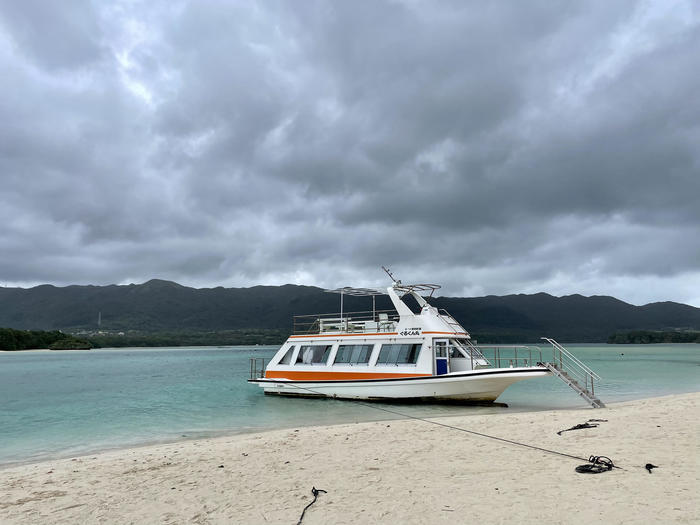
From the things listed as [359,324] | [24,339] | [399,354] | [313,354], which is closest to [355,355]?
[359,324]

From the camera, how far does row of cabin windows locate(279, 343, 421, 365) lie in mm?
20359

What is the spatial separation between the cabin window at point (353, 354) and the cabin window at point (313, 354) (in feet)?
2.39

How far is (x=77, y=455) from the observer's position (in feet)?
42.7

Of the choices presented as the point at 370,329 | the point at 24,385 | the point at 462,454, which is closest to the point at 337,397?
the point at 370,329

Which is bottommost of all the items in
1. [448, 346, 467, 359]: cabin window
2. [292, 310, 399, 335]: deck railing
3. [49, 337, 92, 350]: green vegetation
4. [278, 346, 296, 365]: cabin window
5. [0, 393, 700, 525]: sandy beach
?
[49, 337, 92, 350]: green vegetation

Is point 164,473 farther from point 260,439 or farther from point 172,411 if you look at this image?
point 172,411

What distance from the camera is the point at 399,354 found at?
810 inches

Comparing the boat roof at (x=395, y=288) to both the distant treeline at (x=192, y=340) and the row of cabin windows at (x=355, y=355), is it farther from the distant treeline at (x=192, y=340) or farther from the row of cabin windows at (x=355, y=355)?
the distant treeline at (x=192, y=340)

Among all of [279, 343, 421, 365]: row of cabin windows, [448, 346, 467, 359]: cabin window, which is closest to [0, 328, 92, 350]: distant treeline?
[279, 343, 421, 365]: row of cabin windows

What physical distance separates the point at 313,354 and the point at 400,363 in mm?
5065

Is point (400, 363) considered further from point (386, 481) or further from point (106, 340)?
point (106, 340)

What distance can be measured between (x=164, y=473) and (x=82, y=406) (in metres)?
18.4

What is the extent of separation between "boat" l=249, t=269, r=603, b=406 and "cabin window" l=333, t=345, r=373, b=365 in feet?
0.15

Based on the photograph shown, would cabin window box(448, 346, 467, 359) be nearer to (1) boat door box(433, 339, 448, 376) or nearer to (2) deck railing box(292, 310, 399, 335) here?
(1) boat door box(433, 339, 448, 376)
